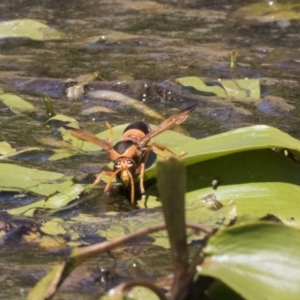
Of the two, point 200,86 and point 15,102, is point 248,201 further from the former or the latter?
point 200,86

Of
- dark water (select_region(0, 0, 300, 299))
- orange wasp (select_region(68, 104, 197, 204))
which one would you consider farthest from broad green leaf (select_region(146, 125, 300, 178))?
dark water (select_region(0, 0, 300, 299))

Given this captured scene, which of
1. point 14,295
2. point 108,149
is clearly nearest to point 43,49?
point 108,149

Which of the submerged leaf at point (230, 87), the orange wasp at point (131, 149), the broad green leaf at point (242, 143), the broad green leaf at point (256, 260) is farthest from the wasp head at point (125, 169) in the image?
the submerged leaf at point (230, 87)

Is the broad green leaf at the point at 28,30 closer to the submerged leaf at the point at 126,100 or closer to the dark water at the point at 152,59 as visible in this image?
the dark water at the point at 152,59

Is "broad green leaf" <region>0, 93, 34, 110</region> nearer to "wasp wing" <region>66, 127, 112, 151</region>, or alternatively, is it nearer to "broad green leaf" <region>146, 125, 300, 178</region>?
"wasp wing" <region>66, 127, 112, 151</region>

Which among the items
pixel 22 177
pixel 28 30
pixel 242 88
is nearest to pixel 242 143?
pixel 22 177

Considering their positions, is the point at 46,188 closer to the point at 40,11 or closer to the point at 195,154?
the point at 195,154
